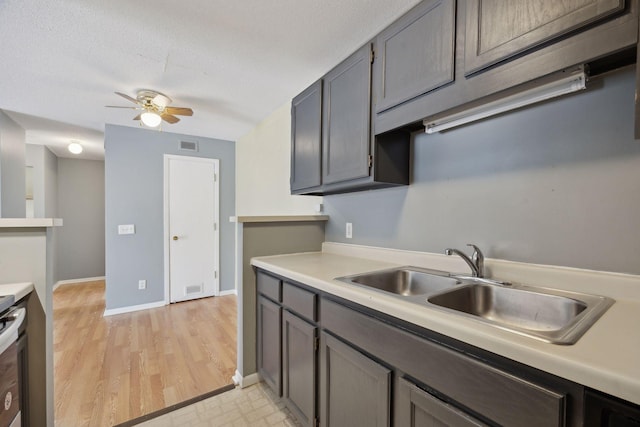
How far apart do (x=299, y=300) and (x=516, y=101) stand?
4.48 feet

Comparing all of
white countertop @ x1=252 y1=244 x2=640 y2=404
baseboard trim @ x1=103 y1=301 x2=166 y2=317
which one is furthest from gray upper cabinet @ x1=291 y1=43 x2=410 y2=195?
baseboard trim @ x1=103 y1=301 x2=166 y2=317

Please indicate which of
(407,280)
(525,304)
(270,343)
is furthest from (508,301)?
(270,343)

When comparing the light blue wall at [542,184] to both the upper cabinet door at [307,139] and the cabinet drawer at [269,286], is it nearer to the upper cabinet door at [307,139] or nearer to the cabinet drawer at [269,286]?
the upper cabinet door at [307,139]

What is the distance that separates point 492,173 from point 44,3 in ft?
8.34

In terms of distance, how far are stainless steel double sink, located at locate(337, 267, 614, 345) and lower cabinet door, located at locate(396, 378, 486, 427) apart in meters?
0.27

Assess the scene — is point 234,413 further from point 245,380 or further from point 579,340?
point 579,340

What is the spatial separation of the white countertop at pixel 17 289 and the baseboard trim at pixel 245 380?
1360mm

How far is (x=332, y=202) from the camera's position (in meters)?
2.30

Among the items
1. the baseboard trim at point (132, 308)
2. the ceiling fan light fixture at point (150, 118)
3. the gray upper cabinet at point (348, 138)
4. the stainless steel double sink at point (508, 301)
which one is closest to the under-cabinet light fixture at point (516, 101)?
the gray upper cabinet at point (348, 138)

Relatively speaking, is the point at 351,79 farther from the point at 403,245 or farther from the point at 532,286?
the point at 532,286

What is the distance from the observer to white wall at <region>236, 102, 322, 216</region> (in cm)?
286

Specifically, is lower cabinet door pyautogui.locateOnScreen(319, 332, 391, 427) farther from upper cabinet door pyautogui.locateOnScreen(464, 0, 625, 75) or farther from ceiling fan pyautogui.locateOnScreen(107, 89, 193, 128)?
ceiling fan pyautogui.locateOnScreen(107, 89, 193, 128)

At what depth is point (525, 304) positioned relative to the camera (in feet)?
3.55

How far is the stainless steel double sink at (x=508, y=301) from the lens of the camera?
0.91m
